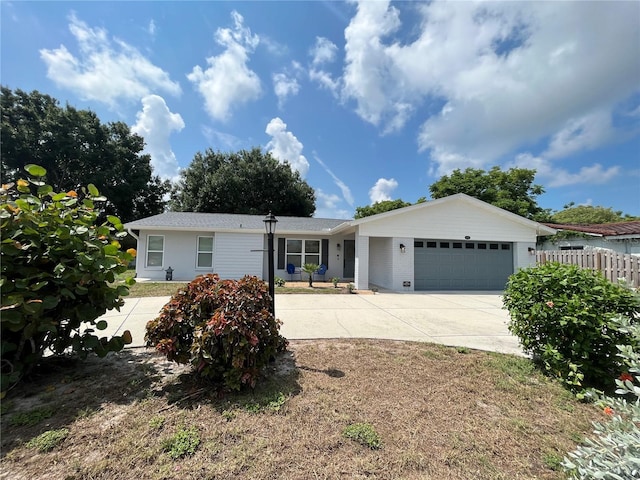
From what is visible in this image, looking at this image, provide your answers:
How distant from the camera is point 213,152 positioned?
26.6 metres

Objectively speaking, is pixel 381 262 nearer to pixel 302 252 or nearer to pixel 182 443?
pixel 302 252

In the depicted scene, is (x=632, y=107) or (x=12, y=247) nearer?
(x=12, y=247)

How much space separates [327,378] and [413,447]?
133cm

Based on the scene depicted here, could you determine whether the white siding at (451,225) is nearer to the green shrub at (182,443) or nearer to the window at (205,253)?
the window at (205,253)

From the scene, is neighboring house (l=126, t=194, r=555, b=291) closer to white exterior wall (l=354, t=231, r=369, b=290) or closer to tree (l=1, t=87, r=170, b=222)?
white exterior wall (l=354, t=231, r=369, b=290)

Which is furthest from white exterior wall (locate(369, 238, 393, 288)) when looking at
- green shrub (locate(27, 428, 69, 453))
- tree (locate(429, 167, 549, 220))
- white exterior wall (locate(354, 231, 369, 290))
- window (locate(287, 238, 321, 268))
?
tree (locate(429, 167, 549, 220))

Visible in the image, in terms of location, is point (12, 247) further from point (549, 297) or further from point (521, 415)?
point (549, 297)

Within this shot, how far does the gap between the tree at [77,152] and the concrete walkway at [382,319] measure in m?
18.7

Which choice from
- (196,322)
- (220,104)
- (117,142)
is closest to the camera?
(196,322)

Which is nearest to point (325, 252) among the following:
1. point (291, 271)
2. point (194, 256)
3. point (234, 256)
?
point (291, 271)

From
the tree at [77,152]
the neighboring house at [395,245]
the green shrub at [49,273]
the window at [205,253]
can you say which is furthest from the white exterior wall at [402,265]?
the tree at [77,152]

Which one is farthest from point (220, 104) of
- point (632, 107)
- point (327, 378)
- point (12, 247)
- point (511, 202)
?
point (511, 202)

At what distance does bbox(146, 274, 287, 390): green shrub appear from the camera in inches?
108

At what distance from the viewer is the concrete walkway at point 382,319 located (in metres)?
5.06
